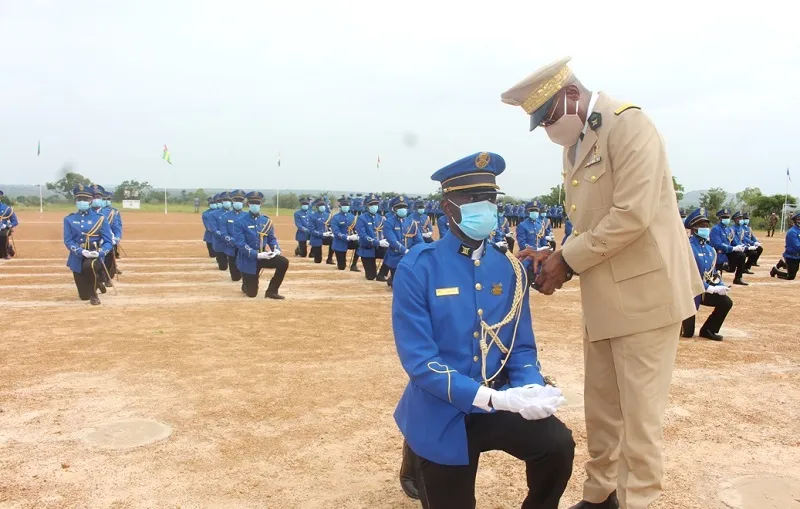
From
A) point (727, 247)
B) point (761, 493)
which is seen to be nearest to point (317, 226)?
point (727, 247)

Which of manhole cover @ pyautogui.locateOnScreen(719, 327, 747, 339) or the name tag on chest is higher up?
the name tag on chest

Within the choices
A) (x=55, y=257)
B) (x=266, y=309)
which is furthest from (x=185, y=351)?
(x=55, y=257)

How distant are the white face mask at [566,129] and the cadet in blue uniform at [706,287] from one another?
17.0 feet

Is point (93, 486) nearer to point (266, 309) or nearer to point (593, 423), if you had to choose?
point (593, 423)

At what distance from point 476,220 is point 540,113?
570 millimetres

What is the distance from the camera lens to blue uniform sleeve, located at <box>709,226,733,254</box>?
1308 cm

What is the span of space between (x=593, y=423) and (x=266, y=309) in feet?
22.2

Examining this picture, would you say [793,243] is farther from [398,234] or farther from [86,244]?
[86,244]

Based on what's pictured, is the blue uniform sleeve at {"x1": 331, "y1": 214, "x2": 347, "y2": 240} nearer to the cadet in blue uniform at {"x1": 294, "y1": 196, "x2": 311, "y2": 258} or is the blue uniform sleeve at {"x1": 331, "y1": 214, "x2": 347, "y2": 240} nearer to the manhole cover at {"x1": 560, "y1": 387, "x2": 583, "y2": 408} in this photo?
the cadet in blue uniform at {"x1": 294, "y1": 196, "x2": 311, "y2": 258}

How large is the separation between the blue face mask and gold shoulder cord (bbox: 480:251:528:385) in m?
0.22

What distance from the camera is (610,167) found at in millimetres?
2629

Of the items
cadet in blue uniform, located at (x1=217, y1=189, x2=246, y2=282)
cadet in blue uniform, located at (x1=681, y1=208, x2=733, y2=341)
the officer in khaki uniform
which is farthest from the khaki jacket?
cadet in blue uniform, located at (x1=217, y1=189, x2=246, y2=282)

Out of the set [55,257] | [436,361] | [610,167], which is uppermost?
[610,167]

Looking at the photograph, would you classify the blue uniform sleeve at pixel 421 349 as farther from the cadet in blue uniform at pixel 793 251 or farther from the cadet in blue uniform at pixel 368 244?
the cadet in blue uniform at pixel 793 251
